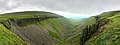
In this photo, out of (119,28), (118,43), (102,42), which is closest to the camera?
(118,43)

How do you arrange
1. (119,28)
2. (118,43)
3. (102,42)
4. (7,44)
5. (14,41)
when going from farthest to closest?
(14,41)
(7,44)
(119,28)
(102,42)
(118,43)

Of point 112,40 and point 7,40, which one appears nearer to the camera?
point 112,40

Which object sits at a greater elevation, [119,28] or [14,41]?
[119,28]

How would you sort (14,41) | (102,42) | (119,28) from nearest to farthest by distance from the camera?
(102,42)
(119,28)
(14,41)

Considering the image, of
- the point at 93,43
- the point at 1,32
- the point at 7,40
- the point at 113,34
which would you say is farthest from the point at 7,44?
the point at 113,34

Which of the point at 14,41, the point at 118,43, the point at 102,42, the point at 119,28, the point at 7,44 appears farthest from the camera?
the point at 14,41

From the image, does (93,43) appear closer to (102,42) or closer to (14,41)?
(102,42)

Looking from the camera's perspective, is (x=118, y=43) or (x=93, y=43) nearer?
(x=118, y=43)

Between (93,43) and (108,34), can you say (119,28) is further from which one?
(93,43)

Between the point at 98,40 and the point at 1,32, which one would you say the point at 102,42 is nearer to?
the point at 98,40

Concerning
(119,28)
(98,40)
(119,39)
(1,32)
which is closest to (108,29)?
(119,28)
